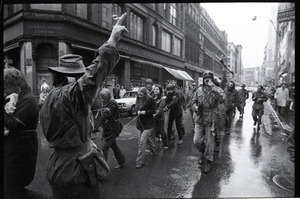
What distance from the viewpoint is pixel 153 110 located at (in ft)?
17.7

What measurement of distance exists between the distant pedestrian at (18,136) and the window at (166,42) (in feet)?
76.4

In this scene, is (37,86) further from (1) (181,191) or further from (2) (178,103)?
(1) (181,191)

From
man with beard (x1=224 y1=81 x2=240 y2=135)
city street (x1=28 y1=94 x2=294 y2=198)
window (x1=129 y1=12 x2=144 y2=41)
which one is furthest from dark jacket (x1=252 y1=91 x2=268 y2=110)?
window (x1=129 y1=12 x2=144 y2=41)

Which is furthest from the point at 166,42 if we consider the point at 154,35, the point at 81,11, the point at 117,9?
the point at 117,9

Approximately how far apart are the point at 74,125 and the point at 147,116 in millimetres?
3490

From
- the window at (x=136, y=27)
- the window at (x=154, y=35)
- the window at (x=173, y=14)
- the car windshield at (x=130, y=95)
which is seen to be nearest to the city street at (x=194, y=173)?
the car windshield at (x=130, y=95)

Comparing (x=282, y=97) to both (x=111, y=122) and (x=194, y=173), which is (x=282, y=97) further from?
(x=111, y=122)

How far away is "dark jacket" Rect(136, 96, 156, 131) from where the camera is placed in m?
5.29

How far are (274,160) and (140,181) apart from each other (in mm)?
3369

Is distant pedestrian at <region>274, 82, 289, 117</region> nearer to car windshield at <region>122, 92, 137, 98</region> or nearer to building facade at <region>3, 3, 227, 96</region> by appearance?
building facade at <region>3, 3, 227, 96</region>

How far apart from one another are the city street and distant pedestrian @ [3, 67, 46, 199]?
125 cm

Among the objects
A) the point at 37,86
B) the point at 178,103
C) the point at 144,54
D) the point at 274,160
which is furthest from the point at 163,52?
the point at 274,160

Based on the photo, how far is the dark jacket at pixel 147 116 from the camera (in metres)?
5.29

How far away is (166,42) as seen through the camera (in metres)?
26.1
